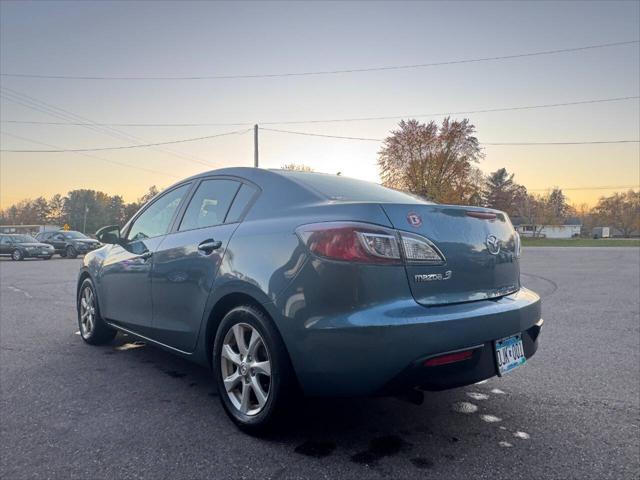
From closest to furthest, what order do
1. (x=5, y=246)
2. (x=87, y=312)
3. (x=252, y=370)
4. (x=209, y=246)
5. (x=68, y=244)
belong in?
(x=252, y=370)
(x=209, y=246)
(x=87, y=312)
(x=5, y=246)
(x=68, y=244)

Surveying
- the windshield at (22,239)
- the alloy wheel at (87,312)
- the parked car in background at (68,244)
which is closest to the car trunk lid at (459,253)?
the alloy wheel at (87,312)

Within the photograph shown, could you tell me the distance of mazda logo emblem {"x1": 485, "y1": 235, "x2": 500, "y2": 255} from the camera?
9.03ft

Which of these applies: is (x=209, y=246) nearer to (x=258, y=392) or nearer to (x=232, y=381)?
(x=232, y=381)

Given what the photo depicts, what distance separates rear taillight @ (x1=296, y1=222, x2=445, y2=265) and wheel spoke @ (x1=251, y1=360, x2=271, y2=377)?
0.71 meters

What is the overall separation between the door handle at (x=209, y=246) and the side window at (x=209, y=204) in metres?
0.16

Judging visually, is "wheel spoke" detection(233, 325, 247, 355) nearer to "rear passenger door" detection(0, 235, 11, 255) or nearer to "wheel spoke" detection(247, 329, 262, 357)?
"wheel spoke" detection(247, 329, 262, 357)

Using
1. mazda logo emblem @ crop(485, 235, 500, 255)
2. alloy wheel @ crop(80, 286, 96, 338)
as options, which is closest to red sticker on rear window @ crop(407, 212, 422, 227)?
mazda logo emblem @ crop(485, 235, 500, 255)

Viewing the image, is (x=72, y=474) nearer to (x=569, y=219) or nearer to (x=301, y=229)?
(x=301, y=229)

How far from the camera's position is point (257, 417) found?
2660 mm

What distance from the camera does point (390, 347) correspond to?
224cm

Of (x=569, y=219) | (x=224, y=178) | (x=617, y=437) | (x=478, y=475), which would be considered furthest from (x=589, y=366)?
(x=569, y=219)

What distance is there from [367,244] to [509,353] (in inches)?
40.9

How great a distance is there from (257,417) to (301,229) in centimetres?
108

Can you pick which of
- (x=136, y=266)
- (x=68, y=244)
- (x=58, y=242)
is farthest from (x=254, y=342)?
(x=58, y=242)
